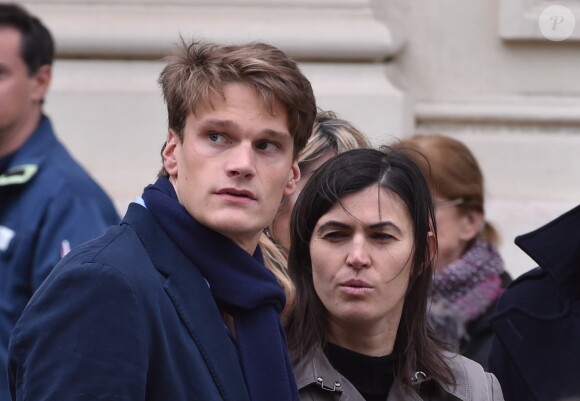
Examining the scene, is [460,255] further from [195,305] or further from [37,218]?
[195,305]

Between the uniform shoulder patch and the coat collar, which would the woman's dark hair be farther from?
the uniform shoulder patch

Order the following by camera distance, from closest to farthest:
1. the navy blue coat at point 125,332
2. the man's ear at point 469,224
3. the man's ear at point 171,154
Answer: the navy blue coat at point 125,332 < the man's ear at point 171,154 < the man's ear at point 469,224

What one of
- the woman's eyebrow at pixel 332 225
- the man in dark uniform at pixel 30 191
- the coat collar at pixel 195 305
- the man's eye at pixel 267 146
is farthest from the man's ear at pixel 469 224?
the coat collar at pixel 195 305

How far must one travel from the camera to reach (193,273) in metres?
2.60

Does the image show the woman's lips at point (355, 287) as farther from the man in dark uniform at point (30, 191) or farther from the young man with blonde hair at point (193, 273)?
the man in dark uniform at point (30, 191)

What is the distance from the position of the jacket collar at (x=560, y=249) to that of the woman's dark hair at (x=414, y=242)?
0.37m

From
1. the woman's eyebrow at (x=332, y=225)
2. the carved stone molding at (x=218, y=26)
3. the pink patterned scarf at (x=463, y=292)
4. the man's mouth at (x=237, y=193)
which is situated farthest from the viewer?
the carved stone molding at (x=218, y=26)

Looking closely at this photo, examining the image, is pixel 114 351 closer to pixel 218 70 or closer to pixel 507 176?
pixel 218 70

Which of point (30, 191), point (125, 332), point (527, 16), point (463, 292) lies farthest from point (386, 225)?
point (527, 16)

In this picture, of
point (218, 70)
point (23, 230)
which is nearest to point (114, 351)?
point (218, 70)

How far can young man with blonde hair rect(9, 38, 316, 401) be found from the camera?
2383 mm

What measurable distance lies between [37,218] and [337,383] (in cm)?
148

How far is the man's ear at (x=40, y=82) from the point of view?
4683 millimetres

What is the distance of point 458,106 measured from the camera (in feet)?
19.5
